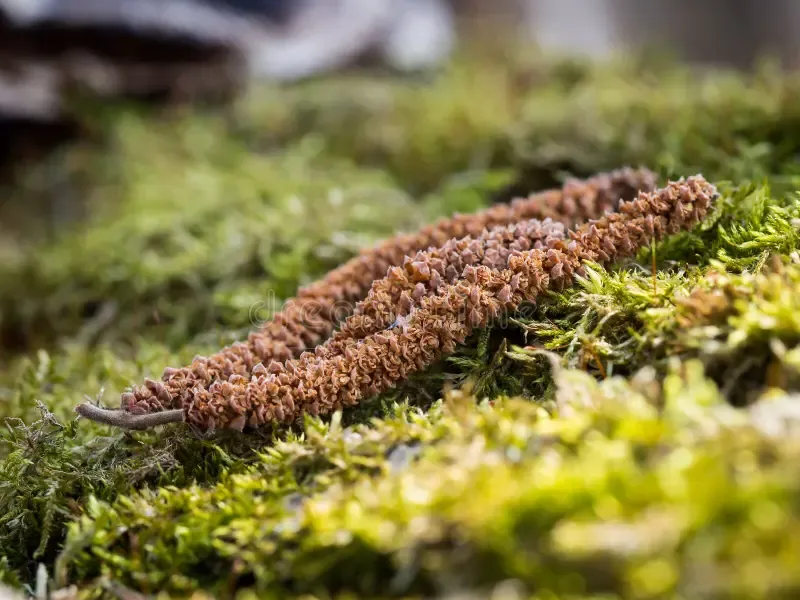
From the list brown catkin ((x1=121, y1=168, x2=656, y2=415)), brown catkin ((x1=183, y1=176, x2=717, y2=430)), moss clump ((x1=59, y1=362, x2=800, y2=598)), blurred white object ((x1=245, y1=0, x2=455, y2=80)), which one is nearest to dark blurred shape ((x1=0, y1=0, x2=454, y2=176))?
blurred white object ((x1=245, y1=0, x2=455, y2=80))

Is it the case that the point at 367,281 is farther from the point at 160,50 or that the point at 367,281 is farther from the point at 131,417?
the point at 160,50

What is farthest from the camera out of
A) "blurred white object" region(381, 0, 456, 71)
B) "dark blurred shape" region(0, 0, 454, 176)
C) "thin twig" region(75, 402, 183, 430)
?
"blurred white object" region(381, 0, 456, 71)

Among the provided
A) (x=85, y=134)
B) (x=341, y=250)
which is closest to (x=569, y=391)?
(x=341, y=250)

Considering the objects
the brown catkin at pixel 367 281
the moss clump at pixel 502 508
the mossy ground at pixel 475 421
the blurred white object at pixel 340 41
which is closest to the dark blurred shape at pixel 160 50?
the blurred white object at pixel 340 41

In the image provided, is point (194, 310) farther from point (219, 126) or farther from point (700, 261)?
point (219, 126)

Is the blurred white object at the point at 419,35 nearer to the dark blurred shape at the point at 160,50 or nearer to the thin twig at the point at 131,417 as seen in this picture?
the dark blurred shape at the point at 160,50

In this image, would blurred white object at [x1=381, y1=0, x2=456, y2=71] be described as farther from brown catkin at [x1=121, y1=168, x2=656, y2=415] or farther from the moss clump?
the moss clump
